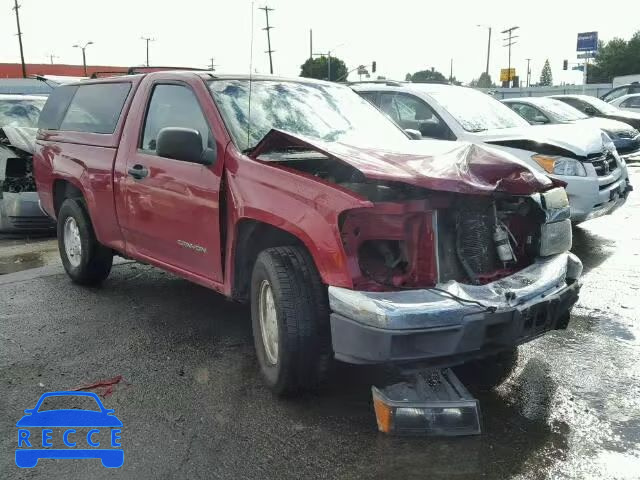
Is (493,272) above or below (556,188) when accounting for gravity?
below

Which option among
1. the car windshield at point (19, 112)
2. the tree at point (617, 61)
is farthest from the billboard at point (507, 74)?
the car windshield at point (19, 112)

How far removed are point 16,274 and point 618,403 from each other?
18.4ft

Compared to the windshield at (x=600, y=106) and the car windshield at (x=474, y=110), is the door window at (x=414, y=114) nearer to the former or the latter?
the car windshield at (x=474, y=110)

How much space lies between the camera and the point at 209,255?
406cm

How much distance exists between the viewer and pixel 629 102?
2036 cm

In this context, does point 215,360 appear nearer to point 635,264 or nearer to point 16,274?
point 16,274

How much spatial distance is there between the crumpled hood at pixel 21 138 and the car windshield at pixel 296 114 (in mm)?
4505

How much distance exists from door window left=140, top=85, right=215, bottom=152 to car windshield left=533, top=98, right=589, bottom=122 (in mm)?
8673

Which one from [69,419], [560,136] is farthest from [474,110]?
[69,419]

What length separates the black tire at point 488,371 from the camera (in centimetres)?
372

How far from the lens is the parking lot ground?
9.52 feet

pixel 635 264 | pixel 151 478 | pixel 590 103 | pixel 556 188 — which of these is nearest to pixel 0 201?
pixel 151 478

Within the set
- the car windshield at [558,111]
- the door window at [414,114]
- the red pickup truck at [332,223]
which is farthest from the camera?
the car windshield at [558,111]

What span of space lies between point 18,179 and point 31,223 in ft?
1.86
